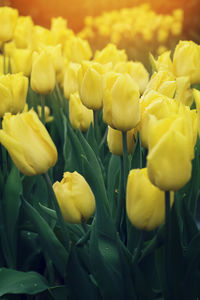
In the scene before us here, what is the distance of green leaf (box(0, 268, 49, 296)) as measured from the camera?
97 cm

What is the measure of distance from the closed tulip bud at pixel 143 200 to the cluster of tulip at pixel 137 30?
3921 millimetres

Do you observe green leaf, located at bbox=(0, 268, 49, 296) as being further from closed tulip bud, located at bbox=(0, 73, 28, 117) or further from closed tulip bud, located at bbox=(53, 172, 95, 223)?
closed tulip bud, located at bbox=(0, 73, 28, 117)

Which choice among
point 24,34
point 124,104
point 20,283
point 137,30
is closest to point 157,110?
point 124,104

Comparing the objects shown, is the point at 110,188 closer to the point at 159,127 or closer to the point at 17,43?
the point at 159,127

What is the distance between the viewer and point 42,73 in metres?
1.33

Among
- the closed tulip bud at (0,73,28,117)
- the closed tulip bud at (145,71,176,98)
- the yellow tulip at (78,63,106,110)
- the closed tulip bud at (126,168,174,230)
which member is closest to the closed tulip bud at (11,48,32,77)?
the closed tulip bud at (0,73,28,117)

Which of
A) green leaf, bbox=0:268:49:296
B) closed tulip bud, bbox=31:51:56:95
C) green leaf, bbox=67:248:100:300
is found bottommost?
green leaf, bbox=0:268:49:296

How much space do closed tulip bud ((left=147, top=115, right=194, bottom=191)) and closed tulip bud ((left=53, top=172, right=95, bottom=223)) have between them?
0.20 meters

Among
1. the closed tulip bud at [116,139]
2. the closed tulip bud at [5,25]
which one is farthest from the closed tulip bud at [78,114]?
the closed tulip bud at [5,25]

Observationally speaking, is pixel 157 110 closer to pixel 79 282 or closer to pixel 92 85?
pixel 92 85

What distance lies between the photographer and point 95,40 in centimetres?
559

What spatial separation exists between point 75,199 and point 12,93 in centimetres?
47

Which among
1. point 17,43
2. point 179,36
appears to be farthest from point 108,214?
point 179,36

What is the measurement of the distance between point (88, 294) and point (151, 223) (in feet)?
0.79
